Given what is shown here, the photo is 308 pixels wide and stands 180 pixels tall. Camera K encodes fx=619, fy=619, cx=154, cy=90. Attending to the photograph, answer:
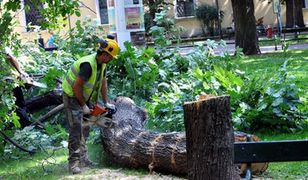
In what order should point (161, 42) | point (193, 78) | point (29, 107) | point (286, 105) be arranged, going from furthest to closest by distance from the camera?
point (161, 42) → point (29, 107) → point (193, 78) → point (286, 105)

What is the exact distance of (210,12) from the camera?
37.3 meters

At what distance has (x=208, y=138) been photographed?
3023 millimetres

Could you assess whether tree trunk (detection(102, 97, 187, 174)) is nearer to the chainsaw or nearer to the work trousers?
the chainsaw

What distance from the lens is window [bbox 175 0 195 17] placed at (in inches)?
1566

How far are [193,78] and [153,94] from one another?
79 centimetres

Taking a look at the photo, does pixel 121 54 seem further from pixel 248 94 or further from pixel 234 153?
pixel 234 153

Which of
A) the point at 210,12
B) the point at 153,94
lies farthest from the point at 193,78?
the point at 210,12

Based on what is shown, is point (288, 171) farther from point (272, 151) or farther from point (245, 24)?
point (245, 24)

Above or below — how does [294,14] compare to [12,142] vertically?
above

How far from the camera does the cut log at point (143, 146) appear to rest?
6160 mm

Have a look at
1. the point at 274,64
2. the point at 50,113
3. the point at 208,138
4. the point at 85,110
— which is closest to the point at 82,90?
the point at 85,110

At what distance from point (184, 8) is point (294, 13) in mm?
7804

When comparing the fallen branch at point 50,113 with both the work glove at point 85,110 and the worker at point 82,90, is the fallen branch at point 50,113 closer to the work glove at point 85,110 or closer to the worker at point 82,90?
the worker at point 82,90

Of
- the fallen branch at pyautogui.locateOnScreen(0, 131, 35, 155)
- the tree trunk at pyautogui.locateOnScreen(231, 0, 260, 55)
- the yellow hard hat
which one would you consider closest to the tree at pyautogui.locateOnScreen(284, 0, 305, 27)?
the tree trunk at pyautogui.locateOnScreen(231, 0, 260, 55)
